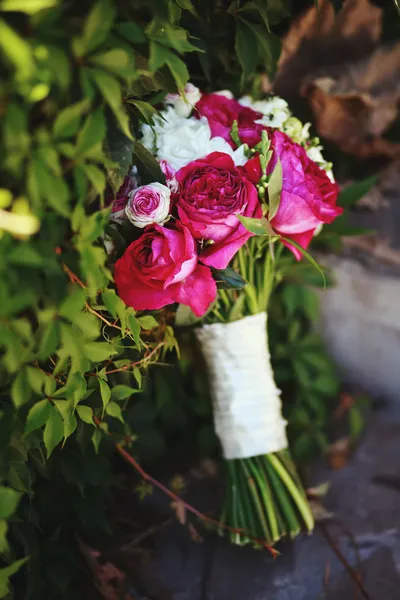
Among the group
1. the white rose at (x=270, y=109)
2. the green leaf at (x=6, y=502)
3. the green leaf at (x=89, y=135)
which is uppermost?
the green leaf at (x=89, y=135)

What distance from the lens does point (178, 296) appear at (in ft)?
2.51

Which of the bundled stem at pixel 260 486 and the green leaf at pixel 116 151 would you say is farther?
the bundled stem at pixel 260 486

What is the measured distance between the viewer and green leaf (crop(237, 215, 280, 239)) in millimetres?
715

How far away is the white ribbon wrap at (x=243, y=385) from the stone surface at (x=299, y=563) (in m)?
0.17

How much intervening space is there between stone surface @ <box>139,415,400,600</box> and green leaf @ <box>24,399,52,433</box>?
44 cm

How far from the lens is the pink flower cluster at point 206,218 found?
2.41ft

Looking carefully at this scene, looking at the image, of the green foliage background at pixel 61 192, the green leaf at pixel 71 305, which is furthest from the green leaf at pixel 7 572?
the green leaf at pixel 71 305

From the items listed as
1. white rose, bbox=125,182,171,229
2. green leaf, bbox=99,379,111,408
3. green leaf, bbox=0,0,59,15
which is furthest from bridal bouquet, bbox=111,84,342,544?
green leaf, bbox=0,0,59,15

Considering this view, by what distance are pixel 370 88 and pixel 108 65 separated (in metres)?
0.87

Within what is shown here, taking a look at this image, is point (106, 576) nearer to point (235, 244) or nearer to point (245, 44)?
point (235, 244)

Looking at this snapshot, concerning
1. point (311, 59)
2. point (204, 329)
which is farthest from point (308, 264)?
point (311, 59)

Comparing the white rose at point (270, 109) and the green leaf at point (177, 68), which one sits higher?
the green leaf at point (177, 68)

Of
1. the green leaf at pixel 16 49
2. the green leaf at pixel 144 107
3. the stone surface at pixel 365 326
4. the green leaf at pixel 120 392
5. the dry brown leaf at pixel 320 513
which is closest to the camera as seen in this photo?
the green leaf at pixel 16 49

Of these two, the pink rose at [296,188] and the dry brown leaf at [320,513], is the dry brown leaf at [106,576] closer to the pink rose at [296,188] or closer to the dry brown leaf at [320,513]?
the dry brown leaf at [320,513]
